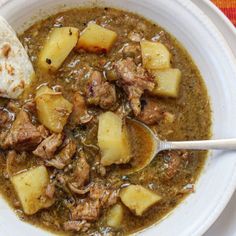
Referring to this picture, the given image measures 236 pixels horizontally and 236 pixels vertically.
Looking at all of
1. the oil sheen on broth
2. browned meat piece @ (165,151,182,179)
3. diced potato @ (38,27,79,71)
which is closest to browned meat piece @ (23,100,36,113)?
the oil sheen on broth

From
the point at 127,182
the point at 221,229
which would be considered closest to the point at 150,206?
the point at 127,182

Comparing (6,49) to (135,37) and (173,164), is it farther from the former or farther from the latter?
(173,164)

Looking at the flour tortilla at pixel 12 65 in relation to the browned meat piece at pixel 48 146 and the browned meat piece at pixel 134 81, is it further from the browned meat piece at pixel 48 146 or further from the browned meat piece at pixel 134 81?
the browned meat piece at pixel 134 81

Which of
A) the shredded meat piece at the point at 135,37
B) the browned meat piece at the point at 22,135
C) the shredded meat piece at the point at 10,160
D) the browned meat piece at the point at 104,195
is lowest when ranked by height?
the browned meat piece at the point at 104,195

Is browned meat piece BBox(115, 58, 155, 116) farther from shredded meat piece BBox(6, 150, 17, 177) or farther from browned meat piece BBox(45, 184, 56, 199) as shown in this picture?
shredded meat piece BBox(6, 150, 17, 177)

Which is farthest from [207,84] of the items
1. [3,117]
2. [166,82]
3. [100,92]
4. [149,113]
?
[3,117]

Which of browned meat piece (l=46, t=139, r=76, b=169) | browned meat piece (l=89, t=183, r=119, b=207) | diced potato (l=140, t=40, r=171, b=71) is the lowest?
browned meat piece (l=89, t=183, r=119, b=207)

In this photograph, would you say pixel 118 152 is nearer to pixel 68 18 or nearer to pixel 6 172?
pixel 6 172

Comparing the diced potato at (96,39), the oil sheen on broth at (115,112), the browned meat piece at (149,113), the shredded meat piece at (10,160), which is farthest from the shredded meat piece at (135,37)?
the shredded meat piece at (10,160)
